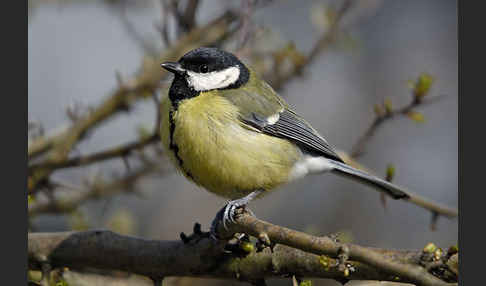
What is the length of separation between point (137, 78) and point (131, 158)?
326 mm

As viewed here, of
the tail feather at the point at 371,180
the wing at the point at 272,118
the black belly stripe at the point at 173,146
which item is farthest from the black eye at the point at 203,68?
the tail feather at the point at 371,180

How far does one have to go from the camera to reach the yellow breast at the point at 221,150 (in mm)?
1963

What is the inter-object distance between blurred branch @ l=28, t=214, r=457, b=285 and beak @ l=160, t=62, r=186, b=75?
0.62 metres

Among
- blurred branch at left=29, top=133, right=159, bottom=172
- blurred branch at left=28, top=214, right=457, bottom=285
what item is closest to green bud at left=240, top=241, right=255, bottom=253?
blurred branch at left=28, top=214, right=457, bottom=285

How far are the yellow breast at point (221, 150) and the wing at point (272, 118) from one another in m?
0.05

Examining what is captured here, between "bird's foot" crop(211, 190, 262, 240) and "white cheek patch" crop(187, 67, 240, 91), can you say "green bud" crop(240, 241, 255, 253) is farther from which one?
"white cheek patch" crop(187, 67, 240, 91)

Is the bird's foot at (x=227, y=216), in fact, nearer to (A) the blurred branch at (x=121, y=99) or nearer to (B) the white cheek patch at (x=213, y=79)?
(B) the white cheek patch at (x=213, y=79)

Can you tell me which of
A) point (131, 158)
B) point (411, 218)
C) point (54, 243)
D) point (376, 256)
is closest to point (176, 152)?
point (131, 158)

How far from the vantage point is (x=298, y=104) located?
4.68 metres

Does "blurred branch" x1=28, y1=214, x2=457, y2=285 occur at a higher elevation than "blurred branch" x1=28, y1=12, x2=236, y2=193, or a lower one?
lower

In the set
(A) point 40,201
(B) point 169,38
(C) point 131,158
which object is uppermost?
(B) point 169,38

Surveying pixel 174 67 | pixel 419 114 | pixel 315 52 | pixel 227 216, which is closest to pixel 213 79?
pixel 174 67

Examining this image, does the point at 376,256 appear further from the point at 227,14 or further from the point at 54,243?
the point at 227,14

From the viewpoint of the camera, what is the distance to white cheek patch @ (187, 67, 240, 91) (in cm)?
215
